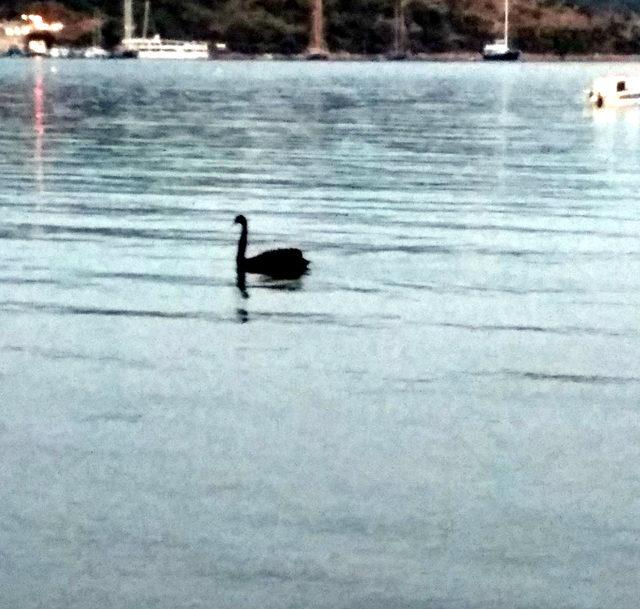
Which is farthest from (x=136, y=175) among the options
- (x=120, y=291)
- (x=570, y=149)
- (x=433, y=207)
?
(x=120, y=291)

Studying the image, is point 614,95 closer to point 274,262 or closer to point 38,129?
point 38,129

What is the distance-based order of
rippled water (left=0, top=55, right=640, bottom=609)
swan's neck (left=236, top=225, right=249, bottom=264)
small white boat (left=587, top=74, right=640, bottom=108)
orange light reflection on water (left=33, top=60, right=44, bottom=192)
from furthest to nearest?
small white boat (left=587, top=74, right=640, bottom=108) < orange light reflection on water (left=33, top=60, right=44, bottom=192) < swan's neck (left=236, top=225, right=249, bottom=264) < rippled water (left=0, top=55, right=640, bottom=609)

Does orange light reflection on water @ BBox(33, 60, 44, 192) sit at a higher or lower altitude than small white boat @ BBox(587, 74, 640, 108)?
lower

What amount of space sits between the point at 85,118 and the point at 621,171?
28.9 metres

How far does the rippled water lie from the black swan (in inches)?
13.0

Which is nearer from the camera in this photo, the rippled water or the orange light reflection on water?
the rippled water

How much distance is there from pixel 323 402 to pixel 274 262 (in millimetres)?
7239

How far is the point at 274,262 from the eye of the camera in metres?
23.0

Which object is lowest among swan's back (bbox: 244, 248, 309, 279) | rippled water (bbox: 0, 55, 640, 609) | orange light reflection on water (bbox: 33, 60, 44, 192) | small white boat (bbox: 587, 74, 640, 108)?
rippled water (bbox: 0, 55, 640, 609)

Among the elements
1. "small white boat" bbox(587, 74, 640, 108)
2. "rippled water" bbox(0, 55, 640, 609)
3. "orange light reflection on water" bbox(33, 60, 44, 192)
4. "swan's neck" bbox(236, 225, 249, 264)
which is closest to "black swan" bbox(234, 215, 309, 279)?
"swan's neck" bbox(236, 225, 249, 264)

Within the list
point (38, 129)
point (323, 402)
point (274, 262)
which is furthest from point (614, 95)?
point (323, 402)

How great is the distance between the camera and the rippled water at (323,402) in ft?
38.7

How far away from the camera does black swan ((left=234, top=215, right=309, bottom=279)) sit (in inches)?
905

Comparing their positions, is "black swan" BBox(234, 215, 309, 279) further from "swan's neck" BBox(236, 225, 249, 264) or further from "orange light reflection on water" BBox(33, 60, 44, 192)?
"orange light reflection on water" BBox(33, 60, 44, 192)
